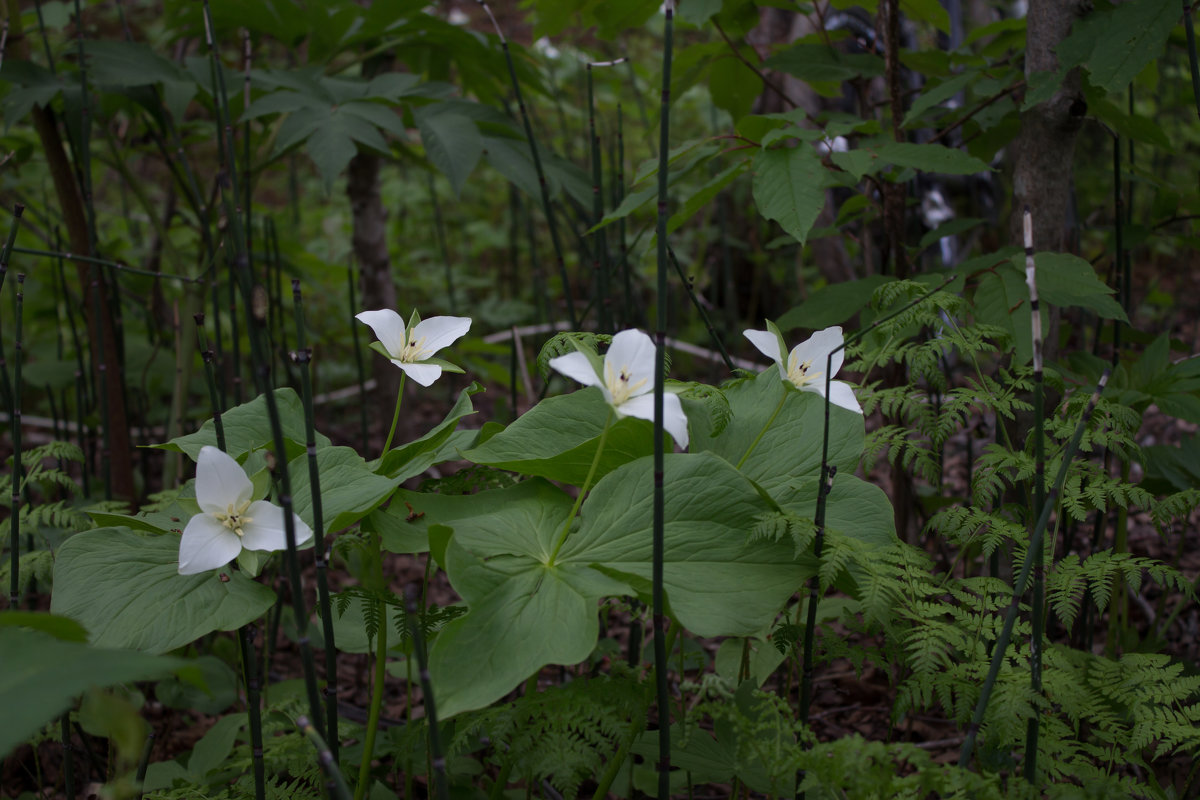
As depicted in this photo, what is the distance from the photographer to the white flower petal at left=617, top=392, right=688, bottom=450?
666 mm

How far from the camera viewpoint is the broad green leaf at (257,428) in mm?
843

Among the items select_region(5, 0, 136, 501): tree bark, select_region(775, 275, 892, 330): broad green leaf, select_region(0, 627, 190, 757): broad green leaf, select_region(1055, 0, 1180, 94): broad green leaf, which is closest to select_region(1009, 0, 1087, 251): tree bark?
select_region(1055, 0, 1180, 94): broad green leaf

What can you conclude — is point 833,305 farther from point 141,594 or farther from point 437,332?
point 141,594

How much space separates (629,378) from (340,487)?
30 cm

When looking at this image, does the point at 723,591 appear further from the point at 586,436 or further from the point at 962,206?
the point at 962,206

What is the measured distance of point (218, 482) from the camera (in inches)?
27.2

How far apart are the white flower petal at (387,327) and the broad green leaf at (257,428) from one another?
12 centimetres

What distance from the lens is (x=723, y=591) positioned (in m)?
0.69

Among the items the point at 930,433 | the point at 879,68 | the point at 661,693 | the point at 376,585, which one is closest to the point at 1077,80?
the point at 879,68

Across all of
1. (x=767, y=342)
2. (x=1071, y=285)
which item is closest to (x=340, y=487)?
(x=767, y=342)

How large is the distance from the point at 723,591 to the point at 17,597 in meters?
0.73

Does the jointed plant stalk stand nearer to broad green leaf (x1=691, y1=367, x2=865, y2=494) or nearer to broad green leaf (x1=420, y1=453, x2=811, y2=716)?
broad green leaf (x1=420, y1=453, x2=811, y2=716)

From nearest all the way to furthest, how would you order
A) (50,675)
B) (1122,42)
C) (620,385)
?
(50,675)
(620,385)
(1122,42)

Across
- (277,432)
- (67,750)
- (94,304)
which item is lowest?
(67,750)
